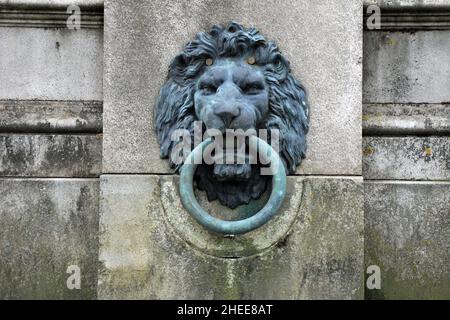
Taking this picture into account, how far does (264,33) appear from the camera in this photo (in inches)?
129

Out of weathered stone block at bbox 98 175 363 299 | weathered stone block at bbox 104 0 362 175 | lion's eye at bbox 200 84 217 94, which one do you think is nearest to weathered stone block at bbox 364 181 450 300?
weathered stone block at bbox 98 175 363 299

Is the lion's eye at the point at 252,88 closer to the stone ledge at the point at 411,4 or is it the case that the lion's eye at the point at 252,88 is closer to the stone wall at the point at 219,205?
the stone wall at the point at 219,205

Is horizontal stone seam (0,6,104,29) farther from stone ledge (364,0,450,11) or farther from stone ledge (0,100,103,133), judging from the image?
stone ledge (364,0,450,11)

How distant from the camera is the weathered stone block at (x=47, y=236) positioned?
11.1 ft

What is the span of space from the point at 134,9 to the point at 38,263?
1.23 meters

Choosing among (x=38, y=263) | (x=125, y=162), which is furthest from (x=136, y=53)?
(x=38, y=263)

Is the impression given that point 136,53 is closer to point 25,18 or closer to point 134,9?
point 134,9

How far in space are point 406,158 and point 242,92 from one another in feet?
2.84

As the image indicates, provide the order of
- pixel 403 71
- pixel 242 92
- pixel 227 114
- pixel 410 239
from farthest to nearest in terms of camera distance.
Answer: pixel 403 71 → pixel 410 239 → pixel 242 92 → pixel 227 114

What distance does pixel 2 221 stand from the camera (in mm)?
3400

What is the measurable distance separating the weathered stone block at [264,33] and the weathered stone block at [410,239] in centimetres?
38

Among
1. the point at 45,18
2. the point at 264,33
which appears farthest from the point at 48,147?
the point at 264,33

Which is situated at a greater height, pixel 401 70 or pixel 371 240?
pixel 401 70

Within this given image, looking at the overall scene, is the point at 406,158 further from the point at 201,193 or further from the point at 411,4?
the point at 201,193
